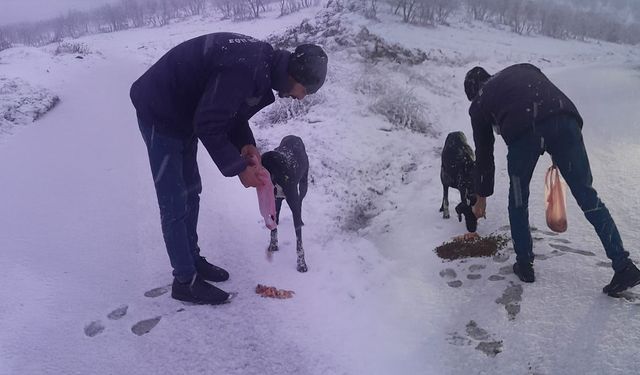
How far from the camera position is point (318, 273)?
3.96 m

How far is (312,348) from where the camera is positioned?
116 inches

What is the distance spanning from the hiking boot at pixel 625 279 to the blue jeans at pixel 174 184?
9.85ft

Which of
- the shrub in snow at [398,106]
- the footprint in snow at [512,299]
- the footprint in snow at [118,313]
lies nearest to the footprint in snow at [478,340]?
the footprint in snow at [512,299]

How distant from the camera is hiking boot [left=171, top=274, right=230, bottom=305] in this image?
3.30 m

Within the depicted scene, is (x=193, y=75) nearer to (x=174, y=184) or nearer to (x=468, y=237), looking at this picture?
(x=174, y=184)

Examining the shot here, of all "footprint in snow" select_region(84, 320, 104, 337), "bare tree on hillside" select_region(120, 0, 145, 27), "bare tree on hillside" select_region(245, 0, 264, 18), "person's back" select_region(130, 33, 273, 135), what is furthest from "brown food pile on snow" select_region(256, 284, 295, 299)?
"bare tree on hillside" select_region(120, 0, 145, 27)

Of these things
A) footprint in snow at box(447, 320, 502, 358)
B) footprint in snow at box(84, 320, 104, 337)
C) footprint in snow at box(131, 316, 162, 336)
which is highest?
footprint in snow at box(447, 320, 502, 358)

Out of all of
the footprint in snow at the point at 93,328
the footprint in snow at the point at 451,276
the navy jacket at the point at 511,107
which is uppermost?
the navy jacket at the point at 511,107

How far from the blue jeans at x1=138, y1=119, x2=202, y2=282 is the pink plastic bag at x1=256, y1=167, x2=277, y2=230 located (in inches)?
21.6

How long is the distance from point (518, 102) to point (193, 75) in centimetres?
226

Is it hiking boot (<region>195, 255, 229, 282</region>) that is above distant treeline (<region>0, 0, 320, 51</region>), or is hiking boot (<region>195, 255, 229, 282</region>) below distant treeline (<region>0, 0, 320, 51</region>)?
below

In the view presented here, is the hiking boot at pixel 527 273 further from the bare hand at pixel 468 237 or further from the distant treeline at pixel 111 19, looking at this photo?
the distant treeline at pixel 111 19

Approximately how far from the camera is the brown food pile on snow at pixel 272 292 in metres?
3.51

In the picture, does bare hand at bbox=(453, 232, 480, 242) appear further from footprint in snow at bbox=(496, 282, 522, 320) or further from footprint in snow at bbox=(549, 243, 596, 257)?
footprint in snow at bbox=(496, 282, 522, 320)
